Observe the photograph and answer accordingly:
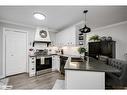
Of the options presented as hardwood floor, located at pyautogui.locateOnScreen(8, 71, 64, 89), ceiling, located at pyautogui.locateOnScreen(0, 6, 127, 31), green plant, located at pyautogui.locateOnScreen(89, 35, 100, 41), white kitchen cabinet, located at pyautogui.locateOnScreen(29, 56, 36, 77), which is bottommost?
hardwood floor, located at pyautogui.locateOnScreen(8, 71, 64, 89)

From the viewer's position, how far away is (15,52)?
395cm

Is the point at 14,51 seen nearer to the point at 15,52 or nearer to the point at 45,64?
the point at 15,52

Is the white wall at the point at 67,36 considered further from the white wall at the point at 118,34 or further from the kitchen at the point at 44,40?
the white wall at the point at 118,34

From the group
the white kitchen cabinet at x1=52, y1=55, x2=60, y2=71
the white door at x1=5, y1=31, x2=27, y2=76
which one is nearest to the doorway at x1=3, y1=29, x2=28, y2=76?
the white door at x1=5, y1=31, x2=27, y2=76

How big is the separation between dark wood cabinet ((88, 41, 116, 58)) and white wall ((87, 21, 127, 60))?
0.87ft

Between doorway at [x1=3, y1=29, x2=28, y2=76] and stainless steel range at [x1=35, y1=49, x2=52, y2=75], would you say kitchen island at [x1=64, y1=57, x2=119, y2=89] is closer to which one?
stainless steel range at [x1=35, y1=49, x2=52, y2=75]

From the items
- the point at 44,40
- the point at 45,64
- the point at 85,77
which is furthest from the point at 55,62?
the point at 85,77

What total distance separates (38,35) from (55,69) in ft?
5.75

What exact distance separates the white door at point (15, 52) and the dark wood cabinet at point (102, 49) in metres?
3.03

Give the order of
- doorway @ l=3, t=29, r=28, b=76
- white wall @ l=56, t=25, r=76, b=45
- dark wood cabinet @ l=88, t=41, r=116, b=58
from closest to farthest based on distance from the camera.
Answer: doorway @ l=3, t=29, r=28, b=76, white wall @ l=56, t=25, r=76, b=45, dark wood cabinet @ l=88, t=41, r=116, b=58

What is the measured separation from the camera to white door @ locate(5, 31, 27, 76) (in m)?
3.74

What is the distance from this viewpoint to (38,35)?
176 inches

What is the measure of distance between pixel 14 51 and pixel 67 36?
225cm
